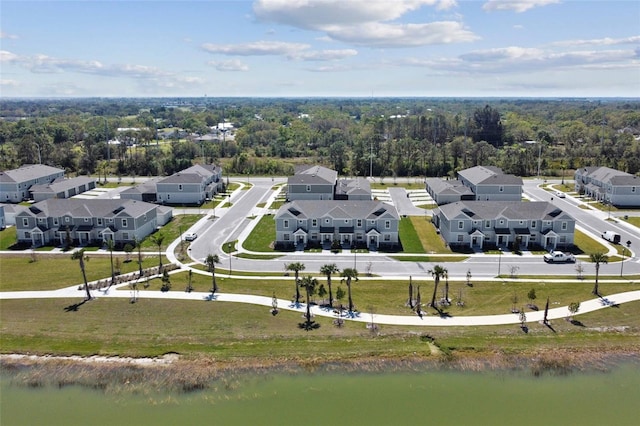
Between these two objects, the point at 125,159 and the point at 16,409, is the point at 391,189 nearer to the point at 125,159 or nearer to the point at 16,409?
the point at 125,159

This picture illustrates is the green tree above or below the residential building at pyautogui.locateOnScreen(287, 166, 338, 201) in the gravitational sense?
below

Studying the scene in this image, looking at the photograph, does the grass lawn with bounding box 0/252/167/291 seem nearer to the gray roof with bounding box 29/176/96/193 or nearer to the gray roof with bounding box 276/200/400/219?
the gray roof with bounding box 276/200/400/219

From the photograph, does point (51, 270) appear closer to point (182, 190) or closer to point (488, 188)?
point (182, 190)

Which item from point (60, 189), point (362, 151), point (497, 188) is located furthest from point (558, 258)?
point (60, 189)

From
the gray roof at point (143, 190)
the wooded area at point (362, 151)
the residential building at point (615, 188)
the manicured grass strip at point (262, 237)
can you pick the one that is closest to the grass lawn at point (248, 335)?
the manicured grass strip at point (262, 237)

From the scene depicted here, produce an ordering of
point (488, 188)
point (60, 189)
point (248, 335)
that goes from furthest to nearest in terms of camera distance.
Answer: point (60, 189) → point (488, 188) → point (248, 335)

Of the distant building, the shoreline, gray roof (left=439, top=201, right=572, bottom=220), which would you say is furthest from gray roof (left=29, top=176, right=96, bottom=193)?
gray roof (left=439, top=201, right=572, bottom=220)
